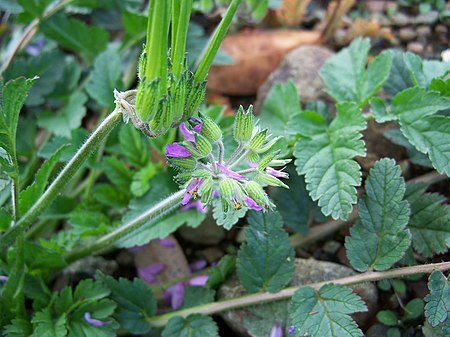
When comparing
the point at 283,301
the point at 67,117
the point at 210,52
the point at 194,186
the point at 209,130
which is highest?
the point at 210,52

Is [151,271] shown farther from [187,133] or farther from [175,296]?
[187,133]

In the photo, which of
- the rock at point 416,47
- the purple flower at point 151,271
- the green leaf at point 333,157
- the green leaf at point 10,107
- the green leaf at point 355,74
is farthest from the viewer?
the rock at point 416,47

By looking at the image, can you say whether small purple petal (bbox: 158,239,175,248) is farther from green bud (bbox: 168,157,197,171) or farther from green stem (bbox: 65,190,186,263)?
green bud (bbox: 168,157,197,171)

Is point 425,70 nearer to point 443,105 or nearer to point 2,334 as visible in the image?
point 443,105

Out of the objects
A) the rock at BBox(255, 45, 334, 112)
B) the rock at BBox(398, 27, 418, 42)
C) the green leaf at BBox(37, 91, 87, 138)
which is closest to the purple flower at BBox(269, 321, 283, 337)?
the rock at BBox(255, 45, 334, 112)

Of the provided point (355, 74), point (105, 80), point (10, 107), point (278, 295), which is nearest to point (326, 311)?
point (278, 295)

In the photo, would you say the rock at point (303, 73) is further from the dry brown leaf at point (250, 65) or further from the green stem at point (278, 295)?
the green stem at point (278, 295)

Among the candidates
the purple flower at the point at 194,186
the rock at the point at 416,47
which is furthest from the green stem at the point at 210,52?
the rock at the point at 416,47

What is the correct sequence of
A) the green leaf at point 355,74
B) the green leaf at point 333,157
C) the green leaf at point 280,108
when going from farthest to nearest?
the green leaf at point 280,108 < the green leaf at point 355,74 < the green leaf at point 333,157
